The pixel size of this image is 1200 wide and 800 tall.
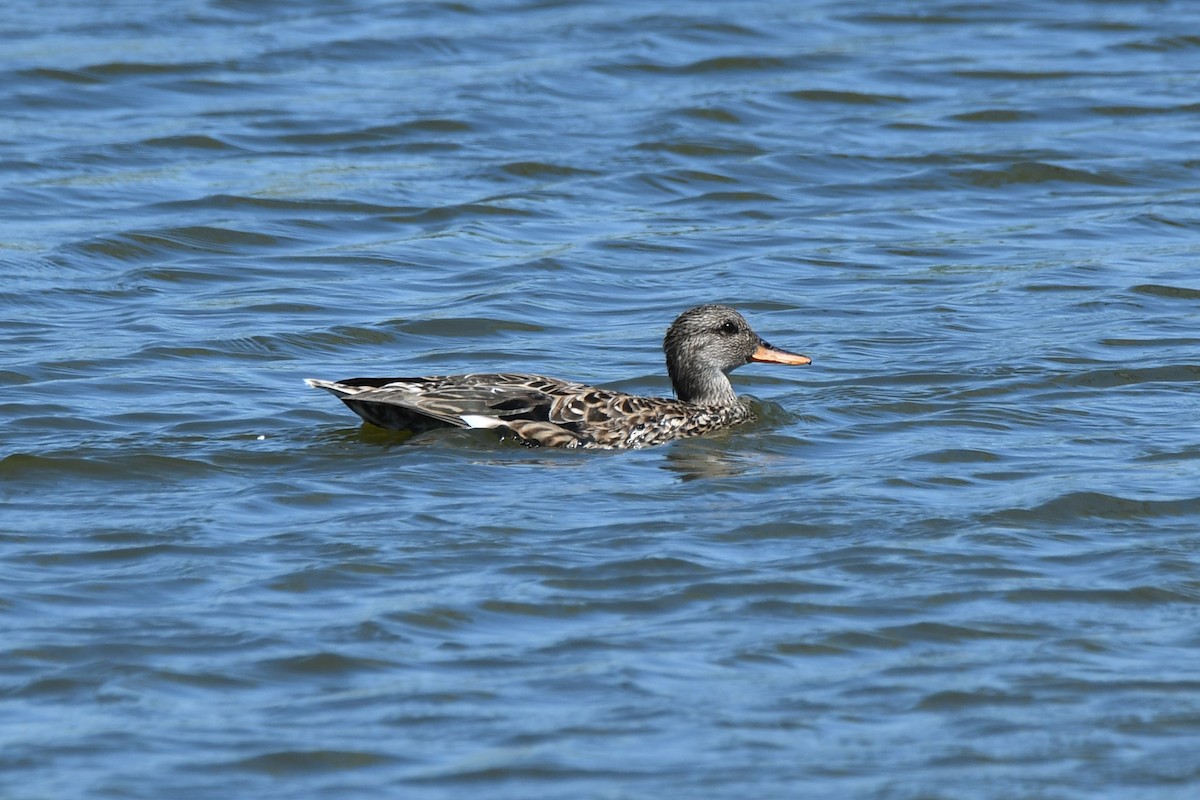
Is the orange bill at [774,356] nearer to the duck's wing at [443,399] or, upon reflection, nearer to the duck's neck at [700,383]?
the duck's neck at [700,383]

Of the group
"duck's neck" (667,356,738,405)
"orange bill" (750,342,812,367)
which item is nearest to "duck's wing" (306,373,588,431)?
"duck's neck" (667,356,738,405)

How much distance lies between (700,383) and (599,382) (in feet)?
3.07

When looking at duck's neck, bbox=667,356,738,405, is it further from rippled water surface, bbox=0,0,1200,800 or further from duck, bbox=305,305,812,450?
rippled water surface, bbox=0,0,1200,800

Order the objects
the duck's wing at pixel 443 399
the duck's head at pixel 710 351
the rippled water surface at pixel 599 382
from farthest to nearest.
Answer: the duck's head at pixel 710 351 < the duck's wing at pixel 443 399 < the rippled water surface at pixel 599 382

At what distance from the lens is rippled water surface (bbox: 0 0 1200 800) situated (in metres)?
7.28

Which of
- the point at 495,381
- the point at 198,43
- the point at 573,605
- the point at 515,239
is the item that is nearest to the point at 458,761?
the point at 573,605

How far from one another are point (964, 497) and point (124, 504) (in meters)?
3.84

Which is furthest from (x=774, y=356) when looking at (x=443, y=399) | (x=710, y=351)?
(x=443, y=399)

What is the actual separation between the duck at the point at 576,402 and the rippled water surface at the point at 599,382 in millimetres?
200

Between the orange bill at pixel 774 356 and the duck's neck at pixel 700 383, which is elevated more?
the orange bill at pixel 774 356

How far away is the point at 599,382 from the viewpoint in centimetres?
1259

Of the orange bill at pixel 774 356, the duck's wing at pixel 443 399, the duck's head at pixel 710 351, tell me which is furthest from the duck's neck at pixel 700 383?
the duck's wing at pixel 443 399

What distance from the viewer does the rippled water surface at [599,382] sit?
7277 mm

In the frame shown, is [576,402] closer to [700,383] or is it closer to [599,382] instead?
[700,383]
